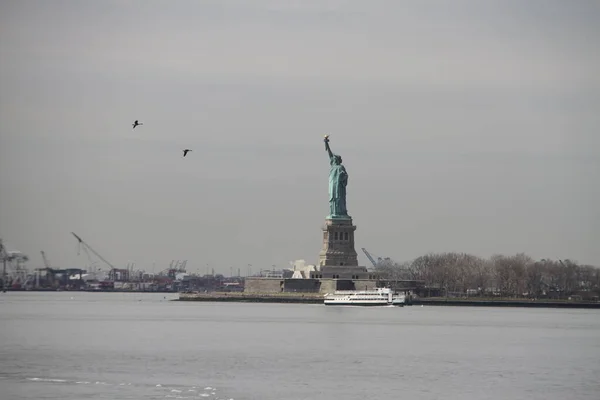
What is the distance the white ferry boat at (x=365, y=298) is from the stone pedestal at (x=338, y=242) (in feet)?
21.1

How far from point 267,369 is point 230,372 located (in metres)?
2.44

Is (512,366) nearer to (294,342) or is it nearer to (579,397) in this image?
(579,397)

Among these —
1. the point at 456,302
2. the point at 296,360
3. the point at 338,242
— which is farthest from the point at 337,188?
the point at 296,360

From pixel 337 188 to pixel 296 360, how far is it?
96356 mm

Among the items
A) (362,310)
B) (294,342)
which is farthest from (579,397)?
(362,310)

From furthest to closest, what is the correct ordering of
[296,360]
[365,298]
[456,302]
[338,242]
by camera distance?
1. [456,302]
2. [338,242]
3. [365,298]
4. [296,360]

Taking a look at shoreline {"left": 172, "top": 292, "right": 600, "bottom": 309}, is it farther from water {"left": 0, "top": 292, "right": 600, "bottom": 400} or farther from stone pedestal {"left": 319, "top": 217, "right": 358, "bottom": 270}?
water {"left": 0, "top": 292, "right": 600, "bottom": 400}

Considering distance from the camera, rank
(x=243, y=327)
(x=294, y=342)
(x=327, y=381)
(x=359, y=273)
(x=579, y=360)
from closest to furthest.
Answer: (x=327, y=381), (x=579, y=360), (x=294, y=342), (x=243, y=327), (x=359, y=273)

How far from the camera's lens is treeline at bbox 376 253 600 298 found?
184375mm

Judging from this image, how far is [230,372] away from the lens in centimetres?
6169

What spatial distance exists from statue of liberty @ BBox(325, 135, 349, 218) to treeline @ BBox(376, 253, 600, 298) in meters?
16.9

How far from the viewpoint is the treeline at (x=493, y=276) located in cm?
18438

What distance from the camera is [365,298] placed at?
516ft

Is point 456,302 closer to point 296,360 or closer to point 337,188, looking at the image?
point 337,188
